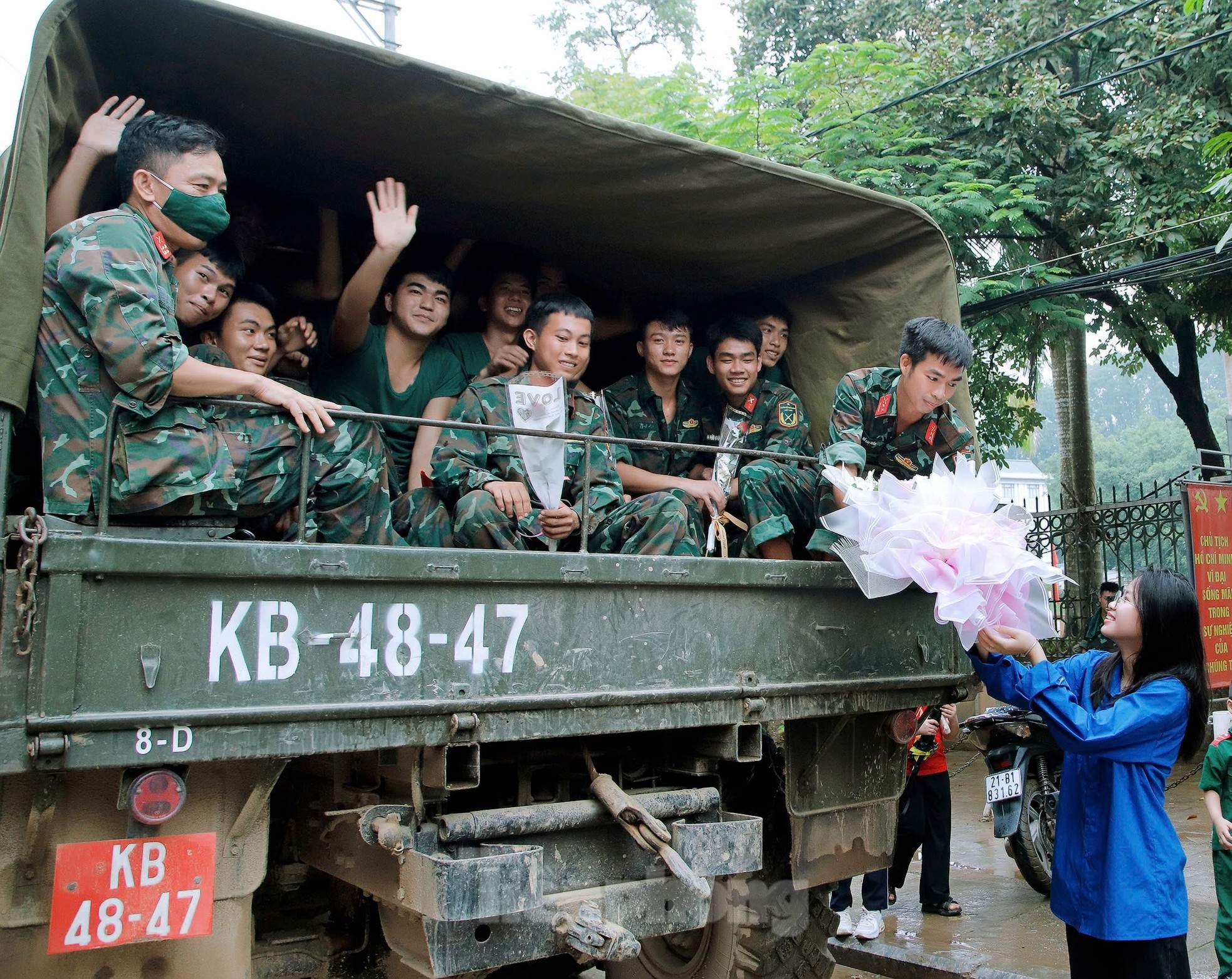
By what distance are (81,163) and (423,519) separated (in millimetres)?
1273

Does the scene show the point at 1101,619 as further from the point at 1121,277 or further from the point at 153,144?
the point at 153,144

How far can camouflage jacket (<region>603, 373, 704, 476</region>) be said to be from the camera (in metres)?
4.29

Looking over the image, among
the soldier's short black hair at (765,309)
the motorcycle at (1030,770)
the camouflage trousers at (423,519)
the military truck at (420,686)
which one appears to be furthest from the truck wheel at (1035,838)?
the camouflage trousers at (423,519)

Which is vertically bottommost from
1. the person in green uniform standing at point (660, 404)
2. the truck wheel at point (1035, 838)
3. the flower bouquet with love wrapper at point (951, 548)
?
the truck wheel at point (1035, 838)

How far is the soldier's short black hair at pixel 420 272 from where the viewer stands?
409cm

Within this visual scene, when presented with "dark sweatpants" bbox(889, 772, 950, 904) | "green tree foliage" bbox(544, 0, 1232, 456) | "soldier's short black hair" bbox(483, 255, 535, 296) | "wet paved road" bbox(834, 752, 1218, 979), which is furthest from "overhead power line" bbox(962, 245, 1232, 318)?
"soldier's short black hair" bbox(483, 255, 535, 296)

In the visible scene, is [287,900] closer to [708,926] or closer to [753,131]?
[708,926]

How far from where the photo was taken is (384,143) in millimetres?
3355

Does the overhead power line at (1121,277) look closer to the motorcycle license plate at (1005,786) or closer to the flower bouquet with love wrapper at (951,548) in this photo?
the motorcycle license plate at (1005,786)

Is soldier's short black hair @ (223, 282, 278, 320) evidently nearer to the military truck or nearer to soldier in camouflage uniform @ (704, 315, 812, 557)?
the military truck

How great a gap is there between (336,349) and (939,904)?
3799mm

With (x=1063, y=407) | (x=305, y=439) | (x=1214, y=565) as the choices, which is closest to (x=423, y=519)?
(x=305, y=439)

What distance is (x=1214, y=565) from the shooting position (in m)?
7.28

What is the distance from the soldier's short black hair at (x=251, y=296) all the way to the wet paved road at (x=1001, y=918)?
140 inches
